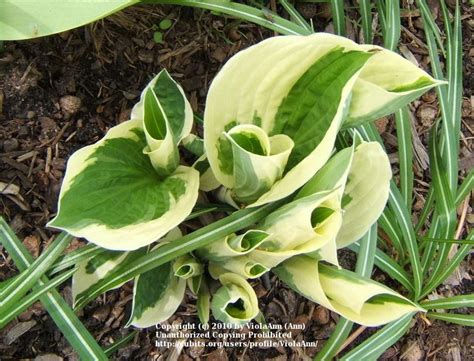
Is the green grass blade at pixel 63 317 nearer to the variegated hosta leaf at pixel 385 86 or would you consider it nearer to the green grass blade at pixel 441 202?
the variegated hosta leaf at pixel 385 86

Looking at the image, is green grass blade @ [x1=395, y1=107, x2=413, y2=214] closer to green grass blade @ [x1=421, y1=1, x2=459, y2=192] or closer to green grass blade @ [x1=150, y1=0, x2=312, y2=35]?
green grass blade @ [x1=421, y1=1, x2=459, y2=192]

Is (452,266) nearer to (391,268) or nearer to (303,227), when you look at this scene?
(391,268)

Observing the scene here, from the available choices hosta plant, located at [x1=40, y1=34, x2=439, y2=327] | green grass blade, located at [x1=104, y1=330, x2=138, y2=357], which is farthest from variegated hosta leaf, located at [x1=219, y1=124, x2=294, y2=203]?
green grass blade, located at [x1=104, y1=330, x2=138, y2=357]

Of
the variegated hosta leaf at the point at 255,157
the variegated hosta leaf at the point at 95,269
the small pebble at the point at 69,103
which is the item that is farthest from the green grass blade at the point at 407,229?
the small pebble at the point at 69,103

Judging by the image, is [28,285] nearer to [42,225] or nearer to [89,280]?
[89,280]

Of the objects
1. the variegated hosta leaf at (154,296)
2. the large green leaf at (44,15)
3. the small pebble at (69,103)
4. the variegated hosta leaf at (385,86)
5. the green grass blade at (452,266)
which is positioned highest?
the large green leaf at (44,15)

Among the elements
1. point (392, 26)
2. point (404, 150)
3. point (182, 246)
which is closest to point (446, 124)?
point (404, 150)
